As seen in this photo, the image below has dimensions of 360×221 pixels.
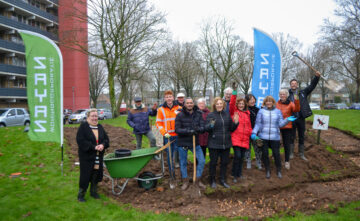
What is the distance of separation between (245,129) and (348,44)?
74.3ft

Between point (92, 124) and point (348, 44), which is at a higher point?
point (348, 44)

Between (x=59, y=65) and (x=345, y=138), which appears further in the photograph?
(x=345, y=138)

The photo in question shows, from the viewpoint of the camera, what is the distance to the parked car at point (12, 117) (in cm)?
1462

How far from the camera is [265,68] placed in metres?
6.48

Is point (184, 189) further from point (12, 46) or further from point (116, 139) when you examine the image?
point (12, 46)

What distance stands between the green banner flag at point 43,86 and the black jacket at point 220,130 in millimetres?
3423

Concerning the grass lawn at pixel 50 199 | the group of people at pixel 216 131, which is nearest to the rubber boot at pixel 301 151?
the group of people at pixel 216 131

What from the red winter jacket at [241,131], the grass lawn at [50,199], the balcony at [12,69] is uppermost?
the balcony at [12,69]

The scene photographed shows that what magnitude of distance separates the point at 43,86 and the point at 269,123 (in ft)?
16.5

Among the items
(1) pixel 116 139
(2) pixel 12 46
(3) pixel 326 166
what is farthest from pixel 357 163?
(2) pixel 12 46

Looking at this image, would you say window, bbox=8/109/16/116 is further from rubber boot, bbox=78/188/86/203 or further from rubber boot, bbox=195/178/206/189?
rubber boot, bbox=195/178/206/189

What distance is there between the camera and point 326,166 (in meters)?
6.24

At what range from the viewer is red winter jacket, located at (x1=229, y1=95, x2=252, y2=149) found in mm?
5086

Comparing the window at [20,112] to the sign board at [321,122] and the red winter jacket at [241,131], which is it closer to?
the red winter jacket at [241,131]
